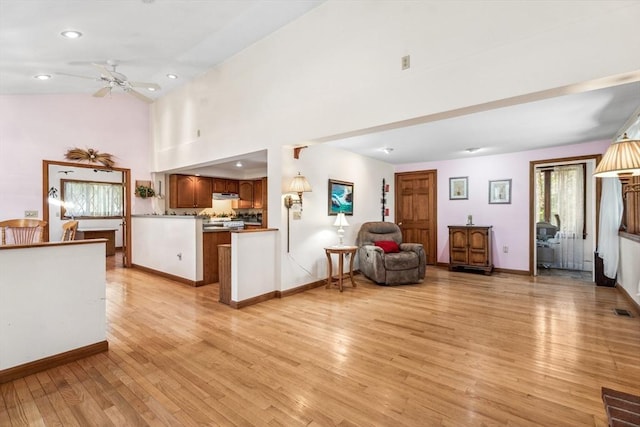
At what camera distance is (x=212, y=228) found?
203 inches

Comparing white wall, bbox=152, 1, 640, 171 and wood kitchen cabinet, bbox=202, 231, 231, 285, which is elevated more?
white wall, bbox=152, 1, 640, 171

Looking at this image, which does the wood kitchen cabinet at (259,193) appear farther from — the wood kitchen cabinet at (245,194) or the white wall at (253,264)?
the white wall at (253,264)

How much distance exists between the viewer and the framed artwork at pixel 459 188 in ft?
21.4

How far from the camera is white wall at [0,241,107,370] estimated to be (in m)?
2.20

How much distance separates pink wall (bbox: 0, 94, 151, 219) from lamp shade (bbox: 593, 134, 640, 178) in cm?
732

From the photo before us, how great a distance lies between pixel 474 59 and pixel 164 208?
6.51 meters

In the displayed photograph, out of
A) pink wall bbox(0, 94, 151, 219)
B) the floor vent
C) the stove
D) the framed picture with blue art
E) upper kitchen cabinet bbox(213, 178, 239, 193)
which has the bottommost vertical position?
the floor vent

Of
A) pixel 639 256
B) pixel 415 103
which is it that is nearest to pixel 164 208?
pixel 415 103

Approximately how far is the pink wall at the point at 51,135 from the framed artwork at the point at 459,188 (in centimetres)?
675

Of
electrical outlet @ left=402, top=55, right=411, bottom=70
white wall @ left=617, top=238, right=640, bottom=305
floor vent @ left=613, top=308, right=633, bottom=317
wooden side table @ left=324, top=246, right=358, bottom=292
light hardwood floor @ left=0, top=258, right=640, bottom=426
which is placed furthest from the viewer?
wooden side table @ left=324, top=246, right=358, bottom=292

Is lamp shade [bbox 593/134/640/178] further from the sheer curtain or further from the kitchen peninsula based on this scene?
the sheer curtain

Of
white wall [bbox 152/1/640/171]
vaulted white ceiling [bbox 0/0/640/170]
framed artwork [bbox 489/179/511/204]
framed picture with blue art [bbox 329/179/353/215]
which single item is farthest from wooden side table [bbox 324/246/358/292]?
framed artwork [bbox 489/179/511/204]

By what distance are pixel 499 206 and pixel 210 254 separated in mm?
5647

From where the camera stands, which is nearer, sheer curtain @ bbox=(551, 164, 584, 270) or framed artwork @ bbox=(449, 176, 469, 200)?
sheer curtain @ bbox=(551, 164, 584, 270)
